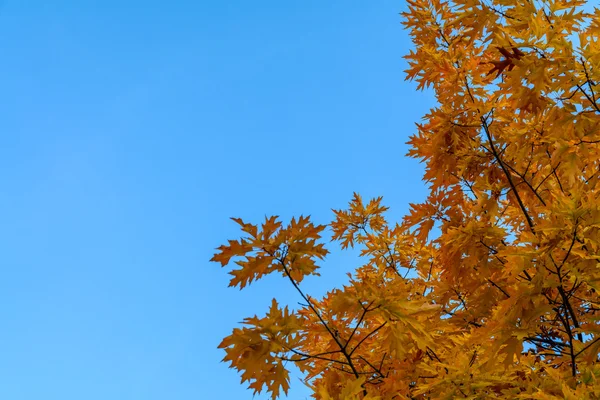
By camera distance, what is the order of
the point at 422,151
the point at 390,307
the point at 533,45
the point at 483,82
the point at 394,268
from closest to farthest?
1. the point at 390,307
2. the point at 533,45
3. the point at 483,82
4. the point at 422,151
5. the point at 394,268

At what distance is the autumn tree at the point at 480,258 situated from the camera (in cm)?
229

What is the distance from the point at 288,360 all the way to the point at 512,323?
121 cm

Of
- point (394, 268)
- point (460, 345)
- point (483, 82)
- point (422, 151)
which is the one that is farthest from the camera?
point (394, 268)

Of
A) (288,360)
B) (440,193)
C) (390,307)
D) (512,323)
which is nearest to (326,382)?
(288,360)

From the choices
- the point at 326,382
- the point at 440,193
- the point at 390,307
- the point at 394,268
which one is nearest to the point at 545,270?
the point at 390,307

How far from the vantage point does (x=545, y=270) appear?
2.30 m

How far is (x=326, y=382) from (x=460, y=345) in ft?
3.18

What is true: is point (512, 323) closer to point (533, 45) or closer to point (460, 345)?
point (460, 345)

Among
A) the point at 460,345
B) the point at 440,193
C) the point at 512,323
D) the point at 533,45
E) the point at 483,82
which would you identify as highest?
the point at 483,82

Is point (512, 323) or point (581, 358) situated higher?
point (512, 323)

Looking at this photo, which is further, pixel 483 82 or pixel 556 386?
pixel 483 82

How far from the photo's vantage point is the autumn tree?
2.29 m

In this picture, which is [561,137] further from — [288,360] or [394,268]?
[394,268]

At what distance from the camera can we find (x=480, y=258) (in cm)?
357
